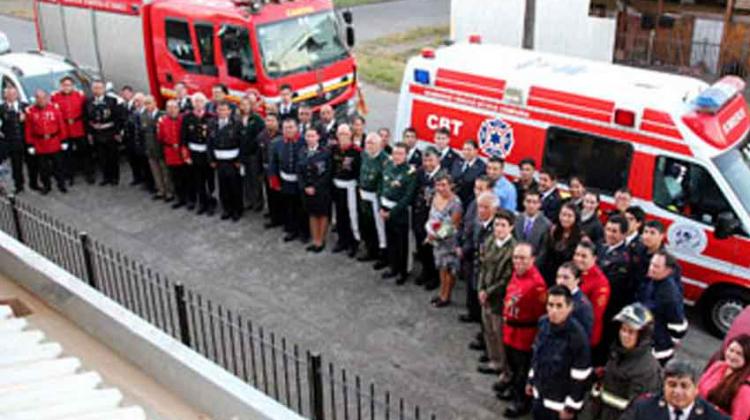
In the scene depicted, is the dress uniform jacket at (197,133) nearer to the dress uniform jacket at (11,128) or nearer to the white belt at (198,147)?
the white belt at (198,147)

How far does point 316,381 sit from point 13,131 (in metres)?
8.12

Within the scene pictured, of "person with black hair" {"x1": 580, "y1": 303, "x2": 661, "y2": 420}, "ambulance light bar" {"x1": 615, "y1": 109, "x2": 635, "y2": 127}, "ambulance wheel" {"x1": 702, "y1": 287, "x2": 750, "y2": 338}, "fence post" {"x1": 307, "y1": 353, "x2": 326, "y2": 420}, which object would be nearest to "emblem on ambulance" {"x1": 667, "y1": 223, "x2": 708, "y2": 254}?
"ambulance wheel" {"x1": 702, "y1": 287, "x2": 750, "y2": 338}

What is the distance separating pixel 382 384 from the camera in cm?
744

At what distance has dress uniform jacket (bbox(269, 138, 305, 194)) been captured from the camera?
9820 millimetres

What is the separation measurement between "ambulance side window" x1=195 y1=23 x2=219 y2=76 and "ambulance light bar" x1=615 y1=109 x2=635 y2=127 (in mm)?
6759

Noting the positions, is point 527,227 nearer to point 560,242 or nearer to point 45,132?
point 560,242

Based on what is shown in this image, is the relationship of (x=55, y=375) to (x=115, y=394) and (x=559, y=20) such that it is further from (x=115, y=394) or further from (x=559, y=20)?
(x=559, y=20)

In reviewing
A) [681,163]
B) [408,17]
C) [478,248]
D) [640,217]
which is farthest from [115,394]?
[408,17]

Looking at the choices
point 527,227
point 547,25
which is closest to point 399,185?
point 527,227

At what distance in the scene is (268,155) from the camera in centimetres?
1026

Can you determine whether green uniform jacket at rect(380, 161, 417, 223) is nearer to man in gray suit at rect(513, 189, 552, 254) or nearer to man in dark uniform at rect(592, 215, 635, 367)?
man in gray suit at rect(513, 189, 552, 254)

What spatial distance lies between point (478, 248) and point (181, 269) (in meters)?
3.91

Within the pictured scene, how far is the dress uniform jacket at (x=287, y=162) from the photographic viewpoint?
32.2 feet

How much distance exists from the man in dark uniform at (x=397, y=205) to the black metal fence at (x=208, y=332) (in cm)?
176
